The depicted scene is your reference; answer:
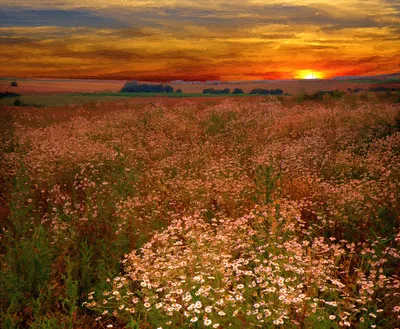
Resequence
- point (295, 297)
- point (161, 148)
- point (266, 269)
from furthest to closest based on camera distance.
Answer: point (161, 148) < point (266, 269) < point (295, 297)

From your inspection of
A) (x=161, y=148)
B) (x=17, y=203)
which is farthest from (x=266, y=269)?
(x=161, y=148)

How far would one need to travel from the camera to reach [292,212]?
17.1ft

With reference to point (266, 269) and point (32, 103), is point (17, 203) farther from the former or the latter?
point (32, 103)

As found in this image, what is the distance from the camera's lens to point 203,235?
4359 mm

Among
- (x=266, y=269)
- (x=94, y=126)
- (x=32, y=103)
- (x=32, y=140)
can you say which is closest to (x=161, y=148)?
(x=32, y=140)

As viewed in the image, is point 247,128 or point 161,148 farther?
point 247,128

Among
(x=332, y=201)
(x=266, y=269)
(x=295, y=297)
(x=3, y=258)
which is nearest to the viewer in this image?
(x=295, y=297)

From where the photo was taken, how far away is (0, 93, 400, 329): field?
3.45 meters

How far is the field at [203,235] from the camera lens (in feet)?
11.3

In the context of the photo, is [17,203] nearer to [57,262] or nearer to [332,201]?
[57,262]

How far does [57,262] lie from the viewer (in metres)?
4.72

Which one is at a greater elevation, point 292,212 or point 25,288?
point 292,212

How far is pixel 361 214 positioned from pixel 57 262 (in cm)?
460

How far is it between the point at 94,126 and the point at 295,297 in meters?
12.4
